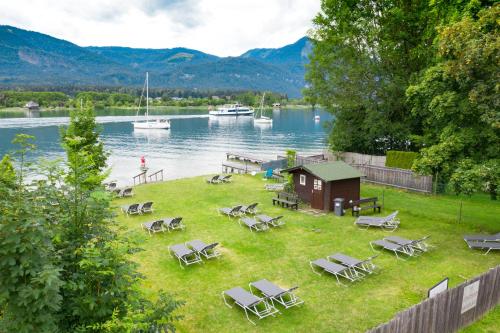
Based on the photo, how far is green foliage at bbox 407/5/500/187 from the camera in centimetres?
1439

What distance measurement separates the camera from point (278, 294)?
36.1 feet

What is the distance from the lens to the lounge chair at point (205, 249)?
47.9 feet

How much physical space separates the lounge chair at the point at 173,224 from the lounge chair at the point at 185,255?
3.15 metres

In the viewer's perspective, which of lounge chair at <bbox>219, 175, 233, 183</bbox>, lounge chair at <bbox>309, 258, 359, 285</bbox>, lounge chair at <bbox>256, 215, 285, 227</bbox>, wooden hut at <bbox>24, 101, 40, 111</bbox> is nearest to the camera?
lounge chair at <bbox>309, 258, 359, 285</bbox>

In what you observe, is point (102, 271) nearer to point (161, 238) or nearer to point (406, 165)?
point (161, 238)

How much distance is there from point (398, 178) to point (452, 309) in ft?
64.0

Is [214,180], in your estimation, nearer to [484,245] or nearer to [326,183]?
[326,183]

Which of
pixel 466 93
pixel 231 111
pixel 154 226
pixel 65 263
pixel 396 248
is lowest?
pixel 154 226

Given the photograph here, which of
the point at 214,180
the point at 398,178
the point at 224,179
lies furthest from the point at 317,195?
the point at 214,180

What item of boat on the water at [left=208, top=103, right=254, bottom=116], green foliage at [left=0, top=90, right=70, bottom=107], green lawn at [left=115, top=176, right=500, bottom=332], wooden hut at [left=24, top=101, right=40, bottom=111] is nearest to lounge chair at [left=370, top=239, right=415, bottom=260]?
green lawn at [left=115, top=176, right=500, bottom=332]

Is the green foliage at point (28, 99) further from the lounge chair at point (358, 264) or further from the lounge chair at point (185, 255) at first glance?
the lounge chair at point (358, 264)

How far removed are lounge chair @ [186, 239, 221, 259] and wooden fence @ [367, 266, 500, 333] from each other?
27.6 ft

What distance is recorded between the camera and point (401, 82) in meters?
31.5

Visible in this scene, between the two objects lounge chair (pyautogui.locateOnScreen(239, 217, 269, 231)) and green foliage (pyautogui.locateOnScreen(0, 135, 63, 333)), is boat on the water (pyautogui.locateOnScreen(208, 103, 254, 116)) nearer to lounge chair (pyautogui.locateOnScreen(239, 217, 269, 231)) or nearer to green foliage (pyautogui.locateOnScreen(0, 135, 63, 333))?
lounge chair (pyautogui.locateOnScreen(239, 217, 269, 231))
